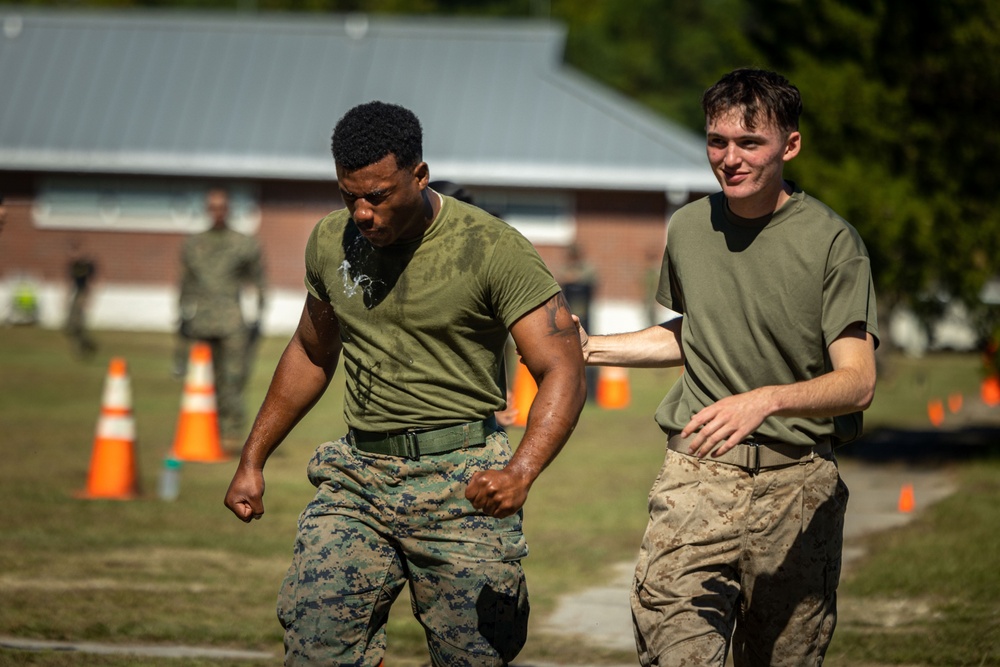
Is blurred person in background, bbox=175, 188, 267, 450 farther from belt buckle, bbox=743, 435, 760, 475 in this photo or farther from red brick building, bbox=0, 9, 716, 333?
red brick building, bbox=0, 9, 716, 333

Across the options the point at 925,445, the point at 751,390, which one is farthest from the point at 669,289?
the point at 925,445

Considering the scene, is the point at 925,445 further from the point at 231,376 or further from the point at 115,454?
the point at 115,454

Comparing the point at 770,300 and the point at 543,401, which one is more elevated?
the point at 770,300

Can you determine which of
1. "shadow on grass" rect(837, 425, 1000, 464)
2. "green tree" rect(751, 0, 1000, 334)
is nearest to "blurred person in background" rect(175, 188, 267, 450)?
"green tree" rect(751, 0, 1000, 334)

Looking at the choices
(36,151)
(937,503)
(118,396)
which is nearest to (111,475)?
(118,396)

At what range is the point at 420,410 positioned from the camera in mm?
4223

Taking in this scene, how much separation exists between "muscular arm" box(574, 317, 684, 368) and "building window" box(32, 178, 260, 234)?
28.8 m

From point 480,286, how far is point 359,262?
1.34 ft

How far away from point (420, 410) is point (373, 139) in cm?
83

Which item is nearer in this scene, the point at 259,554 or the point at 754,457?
the point at 754,457

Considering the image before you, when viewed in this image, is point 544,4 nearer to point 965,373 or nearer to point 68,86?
point 68,86

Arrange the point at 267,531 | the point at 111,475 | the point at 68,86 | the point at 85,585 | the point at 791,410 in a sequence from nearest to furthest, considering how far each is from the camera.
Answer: the point at 791,410
the point at 85,585
the point at 267,531
the point at 111,475
the point at 68,86

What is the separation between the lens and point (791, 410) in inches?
149

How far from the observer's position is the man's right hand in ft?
14.6
